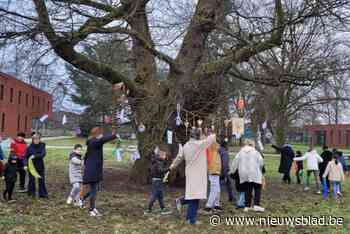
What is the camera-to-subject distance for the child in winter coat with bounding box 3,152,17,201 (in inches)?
383

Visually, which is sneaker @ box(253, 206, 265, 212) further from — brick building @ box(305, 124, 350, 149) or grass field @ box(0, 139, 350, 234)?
brick building @ box(305, 124, 350, 149)

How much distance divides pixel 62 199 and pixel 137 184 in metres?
3.13

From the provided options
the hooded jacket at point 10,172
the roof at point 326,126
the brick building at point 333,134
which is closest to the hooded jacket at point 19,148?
the hooded jacket at point 10,172

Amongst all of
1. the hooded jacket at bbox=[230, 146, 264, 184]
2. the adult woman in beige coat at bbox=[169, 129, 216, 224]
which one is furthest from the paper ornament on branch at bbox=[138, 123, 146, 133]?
the adult woman in beige coat at bbox=[169, 129, 216, 224]

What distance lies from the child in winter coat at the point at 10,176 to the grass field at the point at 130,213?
0.33 m

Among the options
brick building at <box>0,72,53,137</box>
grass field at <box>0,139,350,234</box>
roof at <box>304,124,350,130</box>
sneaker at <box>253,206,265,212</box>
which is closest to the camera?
grass field at <box>0,139,350,234</box>

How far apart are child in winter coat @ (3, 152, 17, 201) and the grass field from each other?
0.33m

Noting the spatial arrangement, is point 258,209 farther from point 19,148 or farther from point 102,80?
point 102,80

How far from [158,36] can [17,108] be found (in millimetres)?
45199

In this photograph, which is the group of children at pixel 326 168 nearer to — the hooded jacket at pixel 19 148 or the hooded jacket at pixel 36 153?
the hooded jacket at pixel 36 153

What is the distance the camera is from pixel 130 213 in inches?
337

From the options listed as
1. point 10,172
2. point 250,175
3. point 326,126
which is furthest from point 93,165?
point 326,126

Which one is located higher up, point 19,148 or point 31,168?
point 19,148

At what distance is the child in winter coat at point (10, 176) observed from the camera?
9727mm
